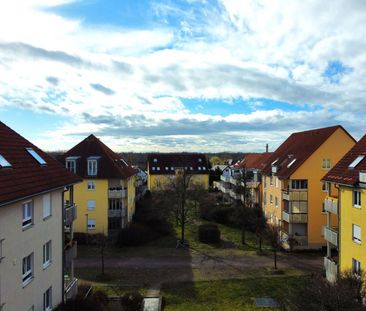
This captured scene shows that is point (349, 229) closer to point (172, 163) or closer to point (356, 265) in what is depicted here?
point (356, 265)

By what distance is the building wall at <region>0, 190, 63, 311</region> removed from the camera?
1398 centimetres

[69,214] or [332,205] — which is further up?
[332,205]

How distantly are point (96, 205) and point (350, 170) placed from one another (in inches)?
1056

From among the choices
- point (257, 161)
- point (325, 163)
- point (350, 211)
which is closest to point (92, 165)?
point (325, 163)

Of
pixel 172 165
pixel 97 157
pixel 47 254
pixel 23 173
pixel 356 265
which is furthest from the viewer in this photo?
pixel 172 165

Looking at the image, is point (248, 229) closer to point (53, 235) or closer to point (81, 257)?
point (81, 257)

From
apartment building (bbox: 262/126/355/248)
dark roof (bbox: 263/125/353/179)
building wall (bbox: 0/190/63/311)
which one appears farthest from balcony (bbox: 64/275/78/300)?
dark roof (bbox: 263/125/353/179)

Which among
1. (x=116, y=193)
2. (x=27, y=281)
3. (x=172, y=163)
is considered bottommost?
(x=27, y=281)

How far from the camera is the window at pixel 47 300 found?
59.7 ft

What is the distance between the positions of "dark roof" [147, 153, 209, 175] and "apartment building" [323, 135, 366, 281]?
56.8 metres

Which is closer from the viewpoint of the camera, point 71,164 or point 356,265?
point 356,265

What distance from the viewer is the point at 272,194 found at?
44.4 m

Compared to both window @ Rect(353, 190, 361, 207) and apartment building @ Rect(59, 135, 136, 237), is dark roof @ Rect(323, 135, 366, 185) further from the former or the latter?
apartment building @ Rect(59, 135, 136, 237)

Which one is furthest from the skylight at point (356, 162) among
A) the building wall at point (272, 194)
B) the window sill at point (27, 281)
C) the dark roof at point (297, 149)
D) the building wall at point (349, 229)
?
the window sill at point (27, 281)
